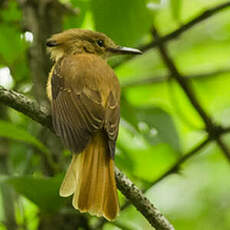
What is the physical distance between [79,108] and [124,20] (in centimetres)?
60

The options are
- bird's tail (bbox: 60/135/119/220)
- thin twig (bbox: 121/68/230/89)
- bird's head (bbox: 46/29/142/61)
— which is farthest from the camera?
thin twig (bbox: 121/68/230/89)

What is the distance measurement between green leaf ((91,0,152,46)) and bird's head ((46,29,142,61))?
29 cm

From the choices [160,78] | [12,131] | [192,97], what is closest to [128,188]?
[12,131]

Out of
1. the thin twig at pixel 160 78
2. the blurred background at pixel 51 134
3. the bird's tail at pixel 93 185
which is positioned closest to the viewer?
the bird's tail at pixel 93 185

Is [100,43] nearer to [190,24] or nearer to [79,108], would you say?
[190,24]

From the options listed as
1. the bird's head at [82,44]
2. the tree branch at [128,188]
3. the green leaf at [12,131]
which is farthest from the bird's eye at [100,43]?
the tree branch at [128,188]

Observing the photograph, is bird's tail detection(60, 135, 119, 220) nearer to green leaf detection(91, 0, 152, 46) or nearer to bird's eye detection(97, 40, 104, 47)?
green leaf detection(91, 0, 152, 46)

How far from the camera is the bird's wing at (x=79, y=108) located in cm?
363

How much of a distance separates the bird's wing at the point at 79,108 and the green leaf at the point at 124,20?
0.84ft

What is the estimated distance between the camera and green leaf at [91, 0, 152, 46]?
4.09 meters

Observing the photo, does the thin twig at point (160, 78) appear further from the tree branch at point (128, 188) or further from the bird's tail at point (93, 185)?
the tree branch at point (128, 188)

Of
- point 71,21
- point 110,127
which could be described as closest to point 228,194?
point 71,21

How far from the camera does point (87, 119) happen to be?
3.74 meters

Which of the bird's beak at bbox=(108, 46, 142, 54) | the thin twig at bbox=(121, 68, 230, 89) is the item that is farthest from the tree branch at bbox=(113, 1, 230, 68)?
the thin twig at bbox=(121, 68, 230, 89)
